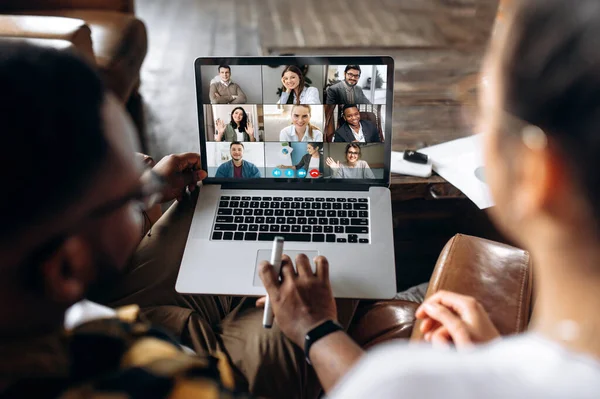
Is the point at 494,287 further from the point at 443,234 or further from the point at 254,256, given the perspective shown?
the point at 443,234

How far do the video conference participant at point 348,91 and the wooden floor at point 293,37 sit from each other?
3.12ft

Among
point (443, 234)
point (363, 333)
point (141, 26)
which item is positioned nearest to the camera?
point (363, 333)

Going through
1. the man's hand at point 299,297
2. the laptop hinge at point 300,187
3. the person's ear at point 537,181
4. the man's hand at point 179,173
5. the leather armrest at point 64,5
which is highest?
the leather armrest at point 64,5

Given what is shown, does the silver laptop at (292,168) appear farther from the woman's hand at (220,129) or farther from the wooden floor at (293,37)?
the wooden floor at (293,37)

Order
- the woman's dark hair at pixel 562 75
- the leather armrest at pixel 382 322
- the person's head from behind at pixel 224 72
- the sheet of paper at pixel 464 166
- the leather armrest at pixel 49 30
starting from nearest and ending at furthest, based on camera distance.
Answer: the woman's dark hair at pixel 562 75
the leather armrest at pixel 382 322
the person's head from behind at pixel 224 72
the sheet of paper at pixel 464 166
the leather armrest at pixel 49 30

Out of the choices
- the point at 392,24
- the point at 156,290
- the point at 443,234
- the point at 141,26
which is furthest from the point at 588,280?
the point at 392,24

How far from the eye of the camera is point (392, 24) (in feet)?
11.5

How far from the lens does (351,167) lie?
51.4 inches

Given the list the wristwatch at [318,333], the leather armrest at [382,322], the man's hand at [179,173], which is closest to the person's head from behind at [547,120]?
the wristwatch at [318,333]

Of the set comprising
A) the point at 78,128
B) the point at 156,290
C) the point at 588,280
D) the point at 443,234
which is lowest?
the point at 443,234

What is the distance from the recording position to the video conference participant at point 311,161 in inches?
50.8

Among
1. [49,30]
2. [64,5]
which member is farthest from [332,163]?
[64,5]

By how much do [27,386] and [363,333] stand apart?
0.72 meters

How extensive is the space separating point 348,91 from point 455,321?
1.86 ft
